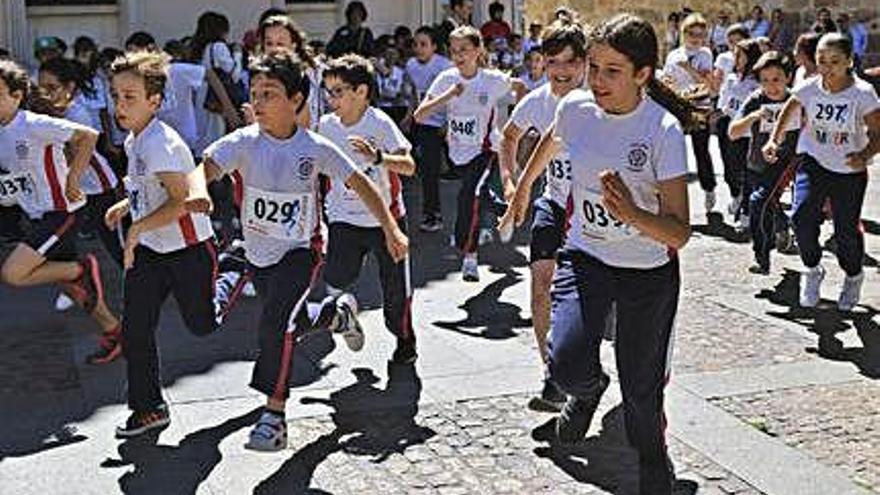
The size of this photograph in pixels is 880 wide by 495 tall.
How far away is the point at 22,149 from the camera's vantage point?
22.0 feet

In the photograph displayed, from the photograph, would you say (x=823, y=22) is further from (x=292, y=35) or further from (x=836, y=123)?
(x=292, y=35)

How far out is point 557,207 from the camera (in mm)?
6445

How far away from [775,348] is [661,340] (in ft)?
8.83

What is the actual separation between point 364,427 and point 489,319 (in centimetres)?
221

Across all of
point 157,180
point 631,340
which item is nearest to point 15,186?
point 157,180

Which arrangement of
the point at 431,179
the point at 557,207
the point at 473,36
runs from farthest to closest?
1. the point at 431,179
2. the point at 473,36
3. the point at 557,207

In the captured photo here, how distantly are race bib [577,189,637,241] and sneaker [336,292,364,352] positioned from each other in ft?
5.73

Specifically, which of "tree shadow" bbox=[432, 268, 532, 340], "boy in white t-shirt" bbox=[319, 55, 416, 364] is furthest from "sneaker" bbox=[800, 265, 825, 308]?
"boy in white t-shirt" bbox=[319, 55, 416, 364]

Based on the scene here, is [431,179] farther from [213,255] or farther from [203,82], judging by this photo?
[213,255]

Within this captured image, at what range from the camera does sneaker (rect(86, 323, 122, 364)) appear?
Result: 701 cm

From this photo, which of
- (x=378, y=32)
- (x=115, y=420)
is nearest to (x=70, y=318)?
(x=115, y=420)

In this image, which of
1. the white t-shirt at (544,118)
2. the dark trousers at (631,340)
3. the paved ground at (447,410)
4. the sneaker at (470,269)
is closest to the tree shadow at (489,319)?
the paved ground at (447,410)

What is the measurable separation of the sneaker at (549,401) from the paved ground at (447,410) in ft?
0.21

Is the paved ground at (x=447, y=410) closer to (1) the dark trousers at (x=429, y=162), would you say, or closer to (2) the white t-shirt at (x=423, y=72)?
(1) the dark trousers at (x=429, y=162)
